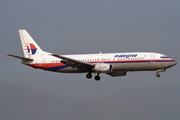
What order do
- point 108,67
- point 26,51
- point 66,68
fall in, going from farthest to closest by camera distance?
point 26,51 → point 66,68 → point 108,67

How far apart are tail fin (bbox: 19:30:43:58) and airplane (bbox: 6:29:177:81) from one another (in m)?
2.38

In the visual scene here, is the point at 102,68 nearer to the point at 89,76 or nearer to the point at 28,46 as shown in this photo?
the point at 89,76

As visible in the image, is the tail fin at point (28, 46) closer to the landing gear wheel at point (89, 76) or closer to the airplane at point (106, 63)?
the airplane at point (106, 63)

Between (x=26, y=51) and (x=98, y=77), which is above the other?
(x=26, y=51)

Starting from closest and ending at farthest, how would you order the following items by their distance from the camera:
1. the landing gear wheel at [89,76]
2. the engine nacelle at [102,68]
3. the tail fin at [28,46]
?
the engine nacelle at [102,68] < the landing gear wheel at [89,76] < the tail fin at [28,46]

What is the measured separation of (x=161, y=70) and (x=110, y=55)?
366 inches

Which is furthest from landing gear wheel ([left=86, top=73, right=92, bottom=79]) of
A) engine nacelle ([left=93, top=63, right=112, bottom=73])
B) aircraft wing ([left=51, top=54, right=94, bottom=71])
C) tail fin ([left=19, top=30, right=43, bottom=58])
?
tail fin ([left=19, top=30, right=43, bottom=58])

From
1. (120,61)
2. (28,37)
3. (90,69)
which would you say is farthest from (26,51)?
(120,61)

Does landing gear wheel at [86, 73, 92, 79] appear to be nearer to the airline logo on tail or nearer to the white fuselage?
the white fuselage

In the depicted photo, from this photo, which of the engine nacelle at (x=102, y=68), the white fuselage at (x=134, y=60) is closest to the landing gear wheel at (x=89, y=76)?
the white fuselage at (x=134, y=60)

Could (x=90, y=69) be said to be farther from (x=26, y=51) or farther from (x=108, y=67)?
(x=26, y=51)

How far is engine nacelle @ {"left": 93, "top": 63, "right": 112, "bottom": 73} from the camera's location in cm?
5753

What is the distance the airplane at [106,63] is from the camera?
189 feet

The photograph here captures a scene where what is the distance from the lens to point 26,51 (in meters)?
66.5
